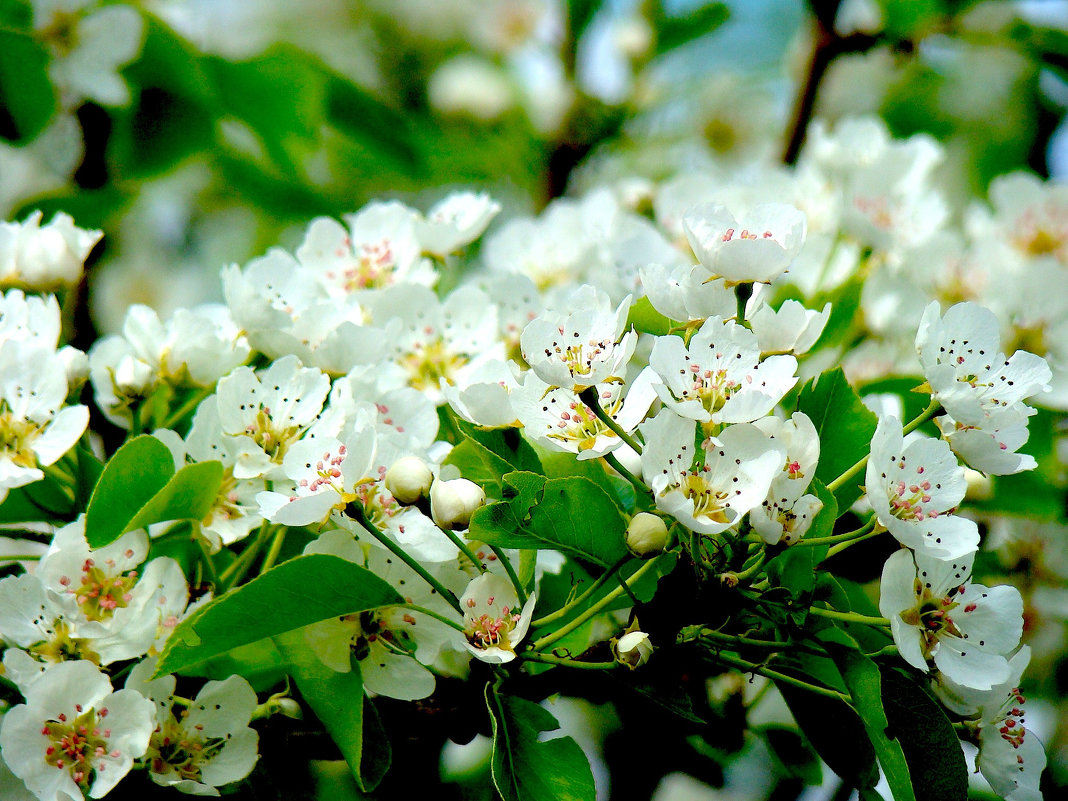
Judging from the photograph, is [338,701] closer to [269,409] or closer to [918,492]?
[269,409]

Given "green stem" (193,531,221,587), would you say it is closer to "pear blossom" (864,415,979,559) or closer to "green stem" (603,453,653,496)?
"green stem" (603,453,653,496)

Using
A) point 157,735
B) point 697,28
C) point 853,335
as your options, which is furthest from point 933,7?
point 157,735

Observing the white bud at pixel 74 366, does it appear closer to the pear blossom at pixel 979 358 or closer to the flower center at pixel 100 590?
the flower center at pixel 100 590

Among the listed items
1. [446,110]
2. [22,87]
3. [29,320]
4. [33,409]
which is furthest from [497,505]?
[446,110]

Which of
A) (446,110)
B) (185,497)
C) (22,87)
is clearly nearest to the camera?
(185,497)

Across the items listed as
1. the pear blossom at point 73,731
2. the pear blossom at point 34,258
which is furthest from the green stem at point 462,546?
the pear blossom at point 34,258

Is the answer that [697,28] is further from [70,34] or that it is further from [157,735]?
[157,735]
